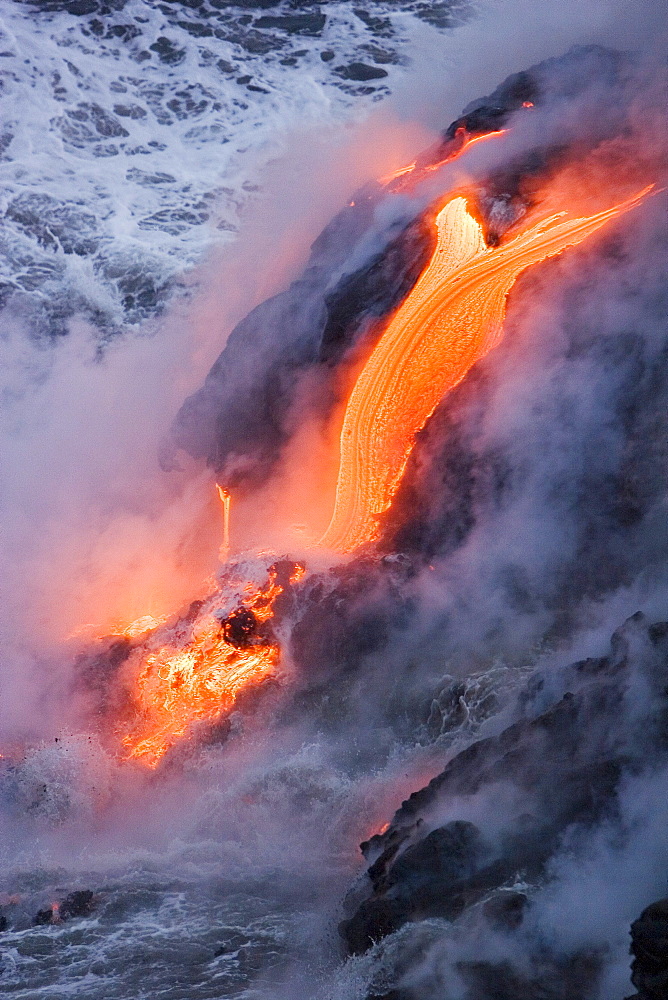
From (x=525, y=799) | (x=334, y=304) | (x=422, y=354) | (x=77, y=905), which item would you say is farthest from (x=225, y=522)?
(x=525, y=799)

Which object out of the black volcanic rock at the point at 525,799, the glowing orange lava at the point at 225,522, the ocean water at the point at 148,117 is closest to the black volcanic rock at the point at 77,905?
the black volcanic rock at the point at 525,799

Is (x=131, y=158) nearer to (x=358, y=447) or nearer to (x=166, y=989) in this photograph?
(x=358, y=447)

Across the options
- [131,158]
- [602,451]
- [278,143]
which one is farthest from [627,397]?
[131,158]

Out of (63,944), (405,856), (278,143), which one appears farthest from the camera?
(278,143)

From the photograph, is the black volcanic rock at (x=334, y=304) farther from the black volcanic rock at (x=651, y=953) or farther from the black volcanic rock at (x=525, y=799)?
the black volcanic rock at (x=651, y=953)

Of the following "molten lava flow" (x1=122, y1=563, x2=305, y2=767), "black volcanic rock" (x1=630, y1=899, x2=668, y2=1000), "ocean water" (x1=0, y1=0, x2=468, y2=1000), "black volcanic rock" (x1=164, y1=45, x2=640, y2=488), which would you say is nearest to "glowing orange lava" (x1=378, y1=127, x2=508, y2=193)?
"black volcanic rock" (x1=164, y1=45, x2=640, y2=488)

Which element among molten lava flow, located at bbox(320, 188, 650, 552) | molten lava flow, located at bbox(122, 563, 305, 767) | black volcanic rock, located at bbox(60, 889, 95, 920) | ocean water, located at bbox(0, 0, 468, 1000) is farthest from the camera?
molten lava flow, located at bbox(320, 188, 650, 552)

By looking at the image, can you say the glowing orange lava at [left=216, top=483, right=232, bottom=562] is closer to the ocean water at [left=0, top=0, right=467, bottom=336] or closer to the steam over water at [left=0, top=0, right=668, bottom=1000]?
the steam over water at [left=0, top=0, right=668, bottom=1000]
